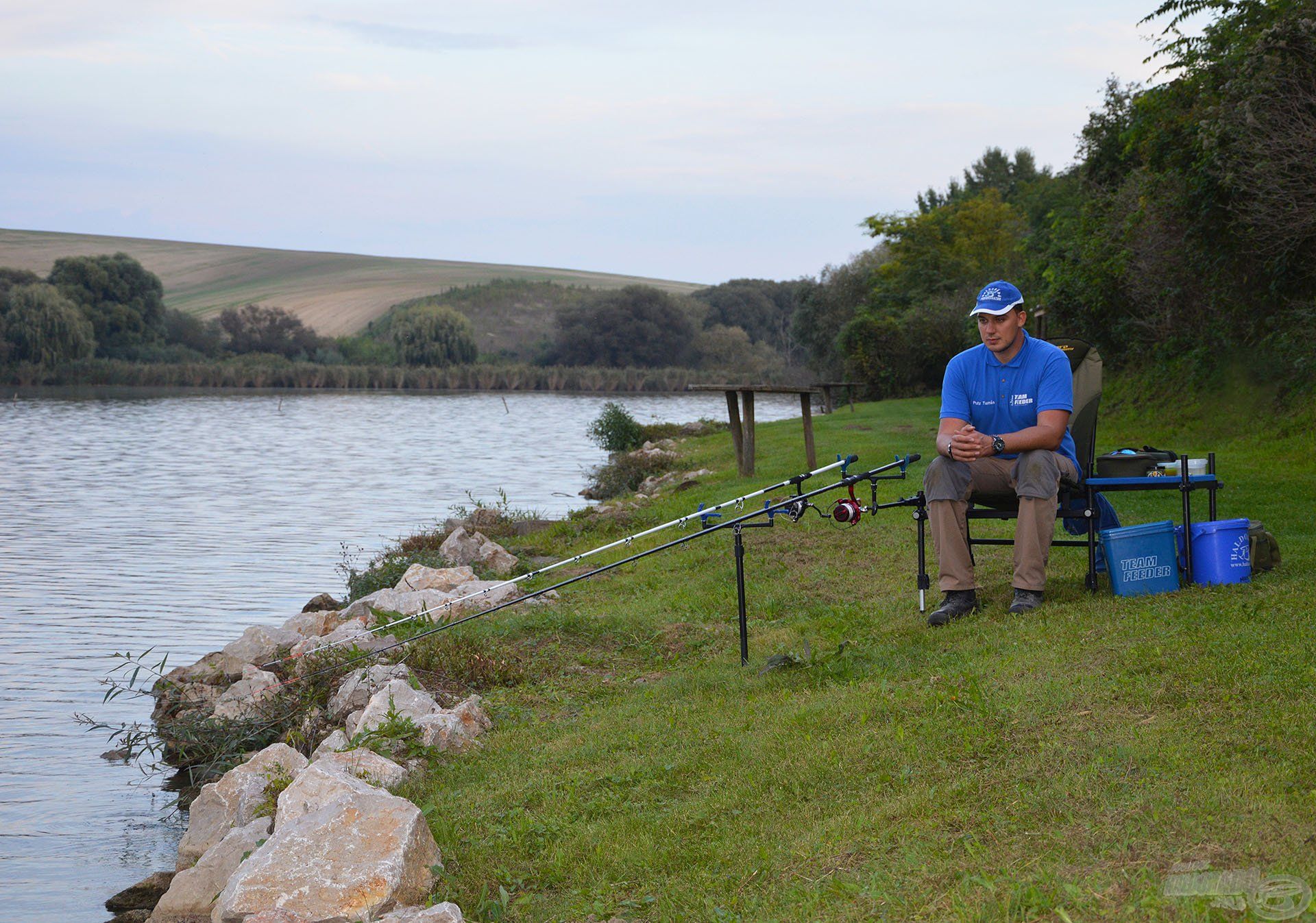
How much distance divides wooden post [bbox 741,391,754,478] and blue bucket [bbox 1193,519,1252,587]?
10675mm

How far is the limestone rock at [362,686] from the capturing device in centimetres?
775

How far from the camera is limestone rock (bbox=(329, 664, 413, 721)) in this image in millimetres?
7750

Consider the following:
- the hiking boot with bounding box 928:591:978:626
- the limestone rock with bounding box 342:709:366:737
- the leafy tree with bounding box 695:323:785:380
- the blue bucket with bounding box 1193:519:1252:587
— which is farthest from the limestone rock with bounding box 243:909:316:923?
the leafy tree with bounding box 695:323:785:380

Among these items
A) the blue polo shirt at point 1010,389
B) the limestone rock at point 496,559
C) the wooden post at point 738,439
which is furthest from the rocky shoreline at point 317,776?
the wooden post at point 738,439

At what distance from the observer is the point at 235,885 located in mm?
4629

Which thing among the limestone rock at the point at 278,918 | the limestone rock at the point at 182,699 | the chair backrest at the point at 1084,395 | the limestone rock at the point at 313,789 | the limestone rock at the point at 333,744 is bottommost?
the limestone rock at the point at 182,699

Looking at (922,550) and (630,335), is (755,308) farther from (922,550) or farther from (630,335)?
(922,550)

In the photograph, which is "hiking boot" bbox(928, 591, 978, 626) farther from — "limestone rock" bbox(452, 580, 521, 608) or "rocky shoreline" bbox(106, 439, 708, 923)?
"limestone rock" bbox(452, 580, 521, 608)

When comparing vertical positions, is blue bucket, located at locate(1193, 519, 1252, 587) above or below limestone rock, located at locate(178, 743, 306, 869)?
above

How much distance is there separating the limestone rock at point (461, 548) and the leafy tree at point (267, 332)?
3295 inches

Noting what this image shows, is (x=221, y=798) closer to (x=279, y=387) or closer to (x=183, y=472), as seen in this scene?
(x=183, y=472)

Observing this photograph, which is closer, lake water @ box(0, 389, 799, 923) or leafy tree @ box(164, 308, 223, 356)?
lake water @ box(0, 389, 799, 923)

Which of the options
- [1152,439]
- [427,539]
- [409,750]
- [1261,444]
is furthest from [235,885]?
[1152,439]

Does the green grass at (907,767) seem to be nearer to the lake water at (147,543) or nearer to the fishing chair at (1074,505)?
the fishing chair at (1074,505)
